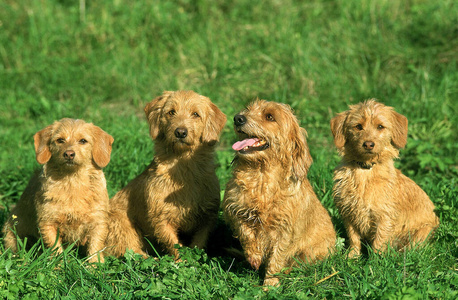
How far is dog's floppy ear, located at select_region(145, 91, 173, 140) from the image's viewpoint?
217 inches

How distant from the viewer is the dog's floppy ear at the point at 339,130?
17.8 feet

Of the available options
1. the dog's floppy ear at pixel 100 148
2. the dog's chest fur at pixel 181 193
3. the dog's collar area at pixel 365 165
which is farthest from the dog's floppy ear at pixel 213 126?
the dog's collar area at pixel 365 165

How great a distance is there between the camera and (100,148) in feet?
17.7

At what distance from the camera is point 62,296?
14.4 feet

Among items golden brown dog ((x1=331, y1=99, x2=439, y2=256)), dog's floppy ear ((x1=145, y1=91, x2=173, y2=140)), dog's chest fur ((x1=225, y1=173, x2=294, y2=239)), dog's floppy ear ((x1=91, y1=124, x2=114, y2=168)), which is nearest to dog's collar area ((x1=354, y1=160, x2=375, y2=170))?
golden brown dog ((x1=331, y1=99, x2=439, y2=256))

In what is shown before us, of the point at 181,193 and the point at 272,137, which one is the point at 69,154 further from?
the point at 272,137

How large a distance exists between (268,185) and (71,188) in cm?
194

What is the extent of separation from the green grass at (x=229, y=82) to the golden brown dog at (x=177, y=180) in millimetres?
457

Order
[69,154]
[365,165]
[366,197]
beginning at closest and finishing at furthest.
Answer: [69,154], [366,197], [365,165]

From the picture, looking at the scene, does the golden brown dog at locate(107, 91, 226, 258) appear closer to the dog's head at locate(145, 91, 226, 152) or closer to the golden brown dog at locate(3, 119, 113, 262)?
the dog's head at locate(145, 91, 226, 152)

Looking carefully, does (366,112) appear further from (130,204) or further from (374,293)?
(130,204)

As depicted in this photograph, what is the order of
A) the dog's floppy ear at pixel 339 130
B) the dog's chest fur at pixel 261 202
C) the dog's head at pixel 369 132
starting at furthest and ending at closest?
the dog's floppy ear at pixel 339 130
the dog's head at pixel 369 132
the dog's chest fur at pixel 261 202

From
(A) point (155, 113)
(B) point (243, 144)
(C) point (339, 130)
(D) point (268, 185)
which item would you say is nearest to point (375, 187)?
(C) point (339, 130)

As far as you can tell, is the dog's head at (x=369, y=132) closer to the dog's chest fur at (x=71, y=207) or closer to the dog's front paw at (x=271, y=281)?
the dog's front paw at (x=271, y=281)
